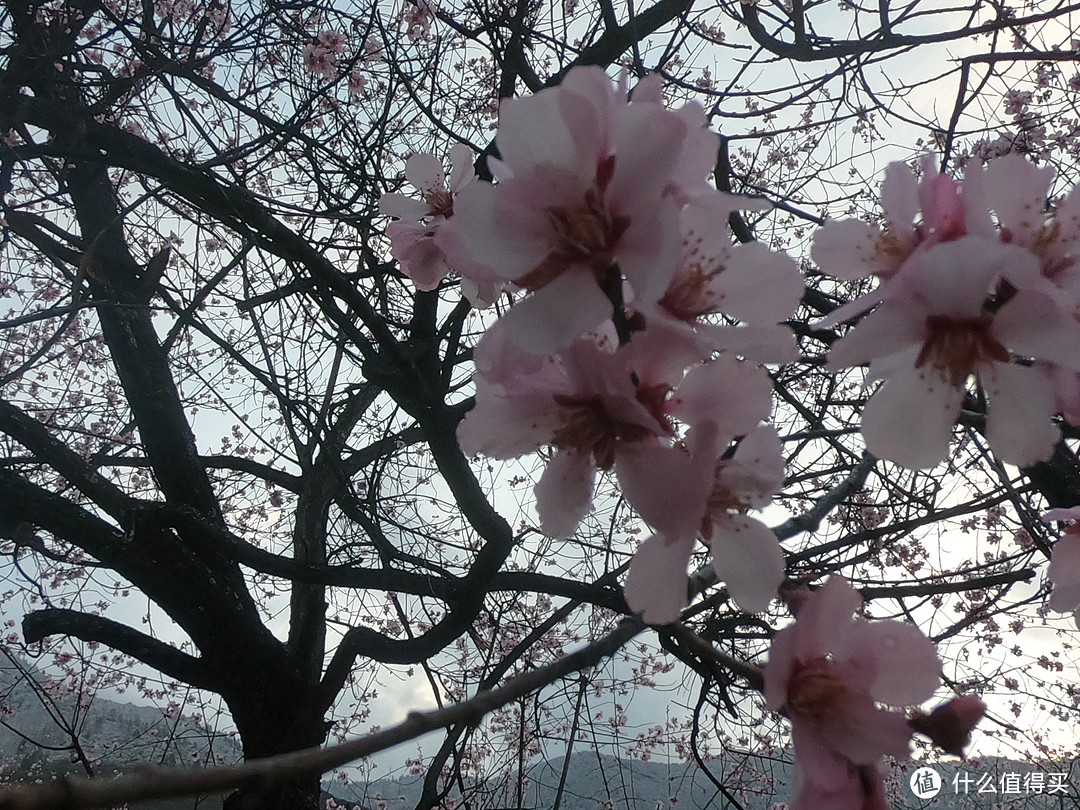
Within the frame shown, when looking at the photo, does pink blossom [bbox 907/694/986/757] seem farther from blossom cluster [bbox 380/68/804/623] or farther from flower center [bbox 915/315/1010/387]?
flower center [bbox 915/315/1010/387]

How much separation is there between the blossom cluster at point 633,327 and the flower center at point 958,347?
0.12 metres

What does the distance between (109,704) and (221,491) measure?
2.39m

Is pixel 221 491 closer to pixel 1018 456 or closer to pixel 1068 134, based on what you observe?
pixel 1018 456

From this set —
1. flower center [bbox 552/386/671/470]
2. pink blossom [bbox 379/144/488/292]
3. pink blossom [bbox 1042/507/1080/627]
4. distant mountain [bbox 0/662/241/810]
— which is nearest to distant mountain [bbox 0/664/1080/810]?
distant mountain [bbox 0/662/241/810]

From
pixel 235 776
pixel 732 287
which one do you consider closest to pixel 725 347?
pixel 732 287

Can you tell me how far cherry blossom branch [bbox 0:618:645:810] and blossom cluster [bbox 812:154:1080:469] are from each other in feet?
1.36

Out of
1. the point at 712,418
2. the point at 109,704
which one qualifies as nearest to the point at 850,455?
the point at 712,418

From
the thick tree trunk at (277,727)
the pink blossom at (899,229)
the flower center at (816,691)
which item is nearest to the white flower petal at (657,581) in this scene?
the flower center at (816,691)

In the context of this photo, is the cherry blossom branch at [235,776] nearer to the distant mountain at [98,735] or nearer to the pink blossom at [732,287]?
the pink blossom at [732,287]

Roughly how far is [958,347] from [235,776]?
61 centimetres

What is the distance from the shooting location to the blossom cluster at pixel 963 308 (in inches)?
19.7

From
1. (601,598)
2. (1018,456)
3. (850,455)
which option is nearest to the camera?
(1018,456)

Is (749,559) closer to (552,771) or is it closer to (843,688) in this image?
(843,688)

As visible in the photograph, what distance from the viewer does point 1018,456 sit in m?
0.61
